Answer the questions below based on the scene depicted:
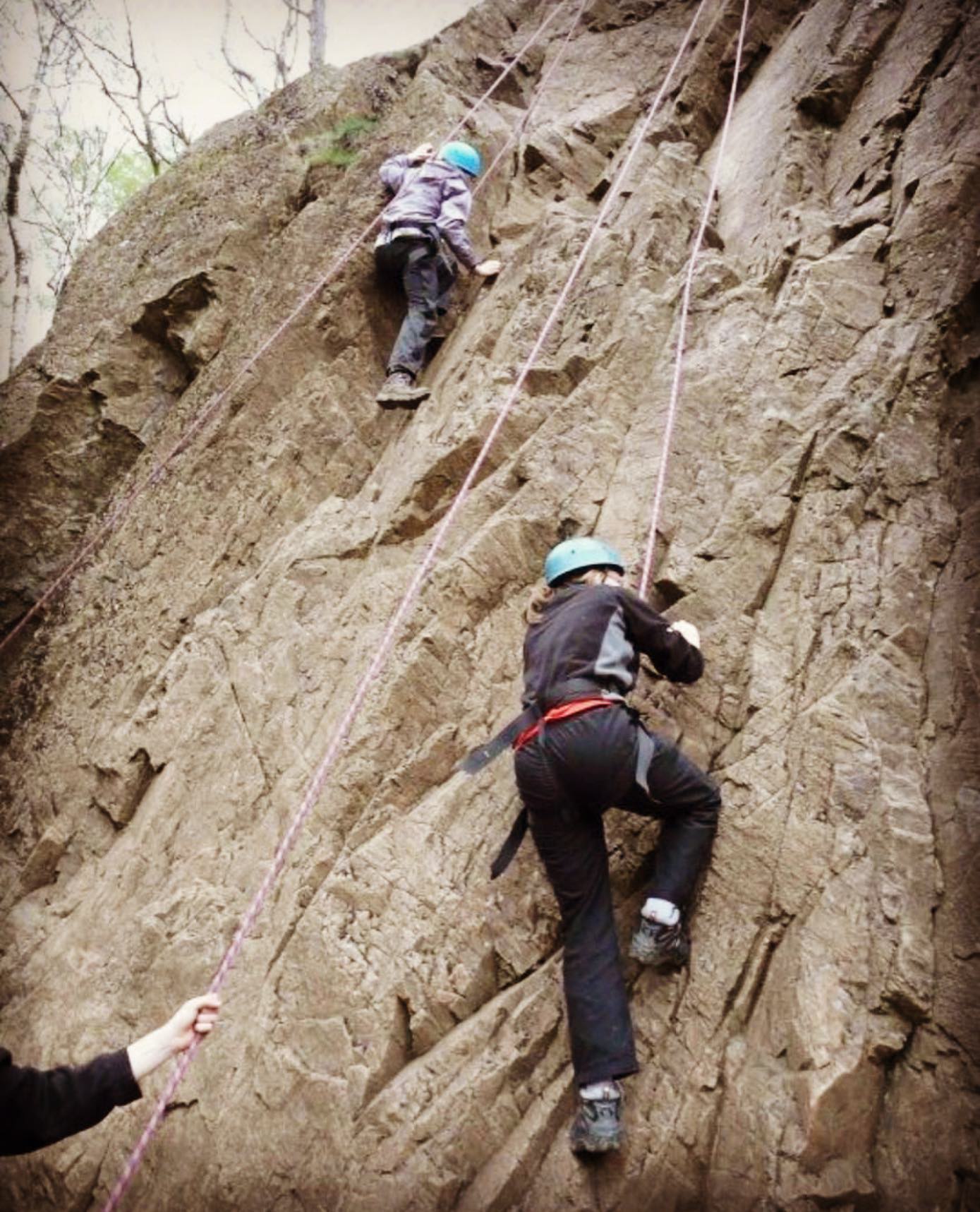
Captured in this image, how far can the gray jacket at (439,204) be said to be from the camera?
7.84 m

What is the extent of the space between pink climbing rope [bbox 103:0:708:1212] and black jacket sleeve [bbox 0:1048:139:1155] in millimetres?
799

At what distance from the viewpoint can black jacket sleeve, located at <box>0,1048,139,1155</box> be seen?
7.61 feet

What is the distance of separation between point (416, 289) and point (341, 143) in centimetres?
377

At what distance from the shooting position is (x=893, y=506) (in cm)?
472

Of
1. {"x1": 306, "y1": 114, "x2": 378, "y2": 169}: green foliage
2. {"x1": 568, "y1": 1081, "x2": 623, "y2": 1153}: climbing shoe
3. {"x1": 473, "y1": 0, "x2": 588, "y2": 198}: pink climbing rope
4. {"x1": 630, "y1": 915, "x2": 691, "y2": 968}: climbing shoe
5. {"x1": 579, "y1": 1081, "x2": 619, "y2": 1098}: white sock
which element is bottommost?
{"x1": 568, "y1": 1081, "x2": 623, "y2": 1153}: climbing shoe

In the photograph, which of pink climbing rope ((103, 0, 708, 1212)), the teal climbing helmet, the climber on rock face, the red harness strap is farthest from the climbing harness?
the climber on rock face

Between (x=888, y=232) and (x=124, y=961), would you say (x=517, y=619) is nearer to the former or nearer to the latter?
(x=124, y=961)

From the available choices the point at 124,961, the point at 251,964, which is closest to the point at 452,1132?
the point at 251,964

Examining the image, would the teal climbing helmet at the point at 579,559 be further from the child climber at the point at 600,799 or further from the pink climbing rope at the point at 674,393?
the pink climbing rope at the point at 674,393

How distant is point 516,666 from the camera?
5.13 meters

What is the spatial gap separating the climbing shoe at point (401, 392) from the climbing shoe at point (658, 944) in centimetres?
523

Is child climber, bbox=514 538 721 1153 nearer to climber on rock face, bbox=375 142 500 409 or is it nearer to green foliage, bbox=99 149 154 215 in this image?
climber on rock face, bbox=375 142 500 409

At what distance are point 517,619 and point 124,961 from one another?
351 centimetres

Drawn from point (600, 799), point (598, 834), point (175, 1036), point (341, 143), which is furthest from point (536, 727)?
point (341, 143)
